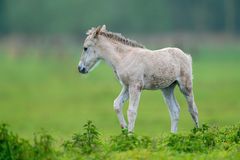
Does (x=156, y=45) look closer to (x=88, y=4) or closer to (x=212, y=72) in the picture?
(x=212, y=72)

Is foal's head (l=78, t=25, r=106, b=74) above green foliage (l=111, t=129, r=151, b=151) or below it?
above

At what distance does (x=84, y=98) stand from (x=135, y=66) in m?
25.1

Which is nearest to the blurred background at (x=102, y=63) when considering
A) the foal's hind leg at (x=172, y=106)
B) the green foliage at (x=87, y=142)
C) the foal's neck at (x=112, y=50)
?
the green foliage at (x=87, y=142)

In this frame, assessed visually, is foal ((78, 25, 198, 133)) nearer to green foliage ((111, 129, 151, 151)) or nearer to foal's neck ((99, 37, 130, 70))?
foal's neck ((99, 37, 130, 70))

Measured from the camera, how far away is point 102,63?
5809 cm

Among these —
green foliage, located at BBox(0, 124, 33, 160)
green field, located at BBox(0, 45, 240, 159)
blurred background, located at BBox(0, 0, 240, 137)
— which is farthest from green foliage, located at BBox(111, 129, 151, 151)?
green field, located at BBox(0, 45, 240, 159)

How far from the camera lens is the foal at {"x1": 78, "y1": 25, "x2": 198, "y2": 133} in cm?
1443

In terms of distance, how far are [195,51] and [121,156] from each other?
5125cm

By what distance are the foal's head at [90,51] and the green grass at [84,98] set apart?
19.3ft

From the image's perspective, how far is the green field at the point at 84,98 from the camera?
97.6 ft

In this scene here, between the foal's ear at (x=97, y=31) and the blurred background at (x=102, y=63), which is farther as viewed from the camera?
the blurred background at (x=102, y=63)

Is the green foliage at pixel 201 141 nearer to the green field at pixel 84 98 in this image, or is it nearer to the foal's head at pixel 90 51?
the foal's head at pixel 90 51

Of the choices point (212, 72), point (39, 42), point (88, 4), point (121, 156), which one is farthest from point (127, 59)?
point (88, 4)

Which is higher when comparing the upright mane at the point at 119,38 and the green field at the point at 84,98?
the green field at the point at 84,98
